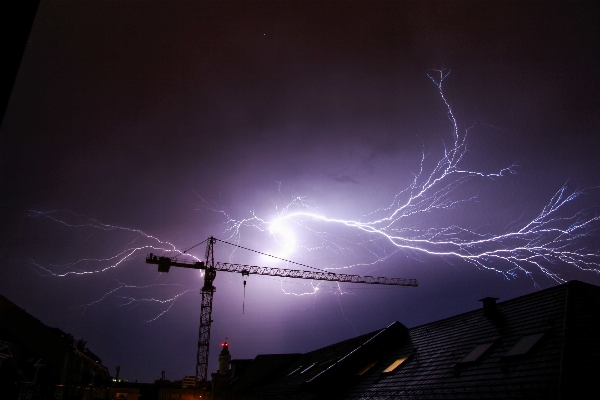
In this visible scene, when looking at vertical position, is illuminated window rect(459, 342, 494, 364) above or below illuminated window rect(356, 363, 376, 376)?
above

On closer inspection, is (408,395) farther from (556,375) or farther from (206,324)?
(206,324)

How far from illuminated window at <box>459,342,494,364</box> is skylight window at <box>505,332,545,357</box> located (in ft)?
3.21

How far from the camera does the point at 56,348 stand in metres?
25.3

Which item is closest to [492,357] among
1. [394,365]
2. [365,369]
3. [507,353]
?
[507,353]

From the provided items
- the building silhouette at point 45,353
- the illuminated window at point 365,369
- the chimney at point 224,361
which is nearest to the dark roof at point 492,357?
the illuminated window at point 365,369

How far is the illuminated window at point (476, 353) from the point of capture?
1047 centimetres

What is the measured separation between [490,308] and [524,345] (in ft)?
11.5

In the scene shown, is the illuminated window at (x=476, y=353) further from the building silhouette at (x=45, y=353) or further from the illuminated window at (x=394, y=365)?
the building silhouette at (x=45, y=353)

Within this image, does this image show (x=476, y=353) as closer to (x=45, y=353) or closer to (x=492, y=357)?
(x=492, y=357)

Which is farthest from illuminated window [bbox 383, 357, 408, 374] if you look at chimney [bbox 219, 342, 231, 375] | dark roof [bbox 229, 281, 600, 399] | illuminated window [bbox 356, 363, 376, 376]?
chimney [bbox 219, 342, 231, 375]

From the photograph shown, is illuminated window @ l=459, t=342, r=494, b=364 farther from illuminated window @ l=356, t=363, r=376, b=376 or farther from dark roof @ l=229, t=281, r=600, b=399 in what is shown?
illuminated window @ l=356, t=363, r=376, b=376

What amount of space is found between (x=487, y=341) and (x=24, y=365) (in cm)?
2057

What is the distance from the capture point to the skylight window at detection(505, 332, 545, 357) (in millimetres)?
9185

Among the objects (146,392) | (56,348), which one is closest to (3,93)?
(56,348)
